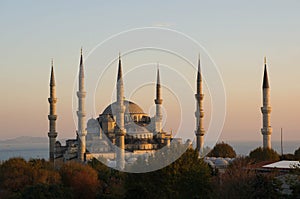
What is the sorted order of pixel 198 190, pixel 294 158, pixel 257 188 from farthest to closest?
pixel 294 158, pixel 198 190, pixel 257 188

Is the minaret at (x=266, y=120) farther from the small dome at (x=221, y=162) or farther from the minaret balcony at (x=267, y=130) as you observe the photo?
the small dome at (x=221, y=162)

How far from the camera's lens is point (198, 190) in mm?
23734

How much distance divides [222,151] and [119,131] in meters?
11.4

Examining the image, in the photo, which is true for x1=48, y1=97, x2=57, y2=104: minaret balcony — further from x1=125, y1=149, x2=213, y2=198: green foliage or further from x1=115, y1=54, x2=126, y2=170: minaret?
x1=125, y1=149, x2=213, y2=198: green foliage

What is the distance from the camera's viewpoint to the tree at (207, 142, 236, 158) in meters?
50.2

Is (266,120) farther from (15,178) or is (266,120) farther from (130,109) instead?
(15,178)

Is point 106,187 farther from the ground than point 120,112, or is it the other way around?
point 120,112

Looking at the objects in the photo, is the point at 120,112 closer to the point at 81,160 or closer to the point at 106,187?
the point at 81,160

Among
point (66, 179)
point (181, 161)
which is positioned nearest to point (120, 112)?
point (66, 179)

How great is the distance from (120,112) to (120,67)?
3641 millimetres

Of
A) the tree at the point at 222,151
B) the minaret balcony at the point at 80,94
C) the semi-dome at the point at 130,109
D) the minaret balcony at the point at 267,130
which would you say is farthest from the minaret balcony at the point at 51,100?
the minaret balcony at the point at 267,130

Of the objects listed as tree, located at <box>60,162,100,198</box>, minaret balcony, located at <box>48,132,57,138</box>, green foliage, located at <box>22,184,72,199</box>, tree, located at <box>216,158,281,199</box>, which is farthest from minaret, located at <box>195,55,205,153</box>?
tree, located at <box>216,158,281,199</box>

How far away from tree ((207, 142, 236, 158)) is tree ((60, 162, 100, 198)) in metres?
20.7

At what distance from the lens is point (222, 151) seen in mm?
50906
